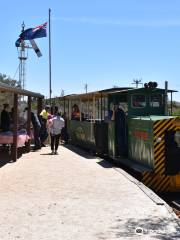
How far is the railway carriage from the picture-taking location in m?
11.2

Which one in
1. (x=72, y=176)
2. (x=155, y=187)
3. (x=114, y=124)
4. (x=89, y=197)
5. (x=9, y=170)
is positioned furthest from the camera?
(x=114, y=124)

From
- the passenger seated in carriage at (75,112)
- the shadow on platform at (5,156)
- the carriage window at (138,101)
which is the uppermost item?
the carriage window at (138,101)

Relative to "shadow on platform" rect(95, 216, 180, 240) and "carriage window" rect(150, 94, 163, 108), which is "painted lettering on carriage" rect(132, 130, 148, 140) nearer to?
"carriage window" rect(150, 94, 163, 108)

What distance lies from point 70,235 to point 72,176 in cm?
551

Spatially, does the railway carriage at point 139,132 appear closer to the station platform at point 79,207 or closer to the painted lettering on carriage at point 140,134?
the painted lettering on carriage at point 140,134

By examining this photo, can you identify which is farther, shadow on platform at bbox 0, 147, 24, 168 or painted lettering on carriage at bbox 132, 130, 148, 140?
shadow on platform at bbox 0, 147, 24, 168

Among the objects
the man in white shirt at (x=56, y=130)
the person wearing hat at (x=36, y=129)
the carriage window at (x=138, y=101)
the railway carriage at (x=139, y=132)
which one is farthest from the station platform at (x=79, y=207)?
the person wearing hat at (x=36, y=129)

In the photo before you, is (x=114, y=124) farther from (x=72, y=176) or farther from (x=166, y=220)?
(x=166, y=220)

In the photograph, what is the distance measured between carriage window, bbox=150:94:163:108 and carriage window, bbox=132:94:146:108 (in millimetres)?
249

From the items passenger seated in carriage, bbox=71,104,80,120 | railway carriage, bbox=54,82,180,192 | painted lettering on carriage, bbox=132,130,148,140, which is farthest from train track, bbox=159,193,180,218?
passenger seated in carriage, bbox=71,104,80,120

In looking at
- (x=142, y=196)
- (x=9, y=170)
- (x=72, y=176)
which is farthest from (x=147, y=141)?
(x=9, y=170)

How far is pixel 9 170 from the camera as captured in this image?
43.2 feet

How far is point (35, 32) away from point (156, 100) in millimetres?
17663

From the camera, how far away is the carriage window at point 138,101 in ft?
44.5
